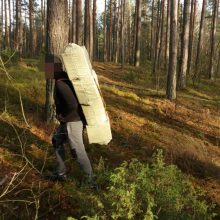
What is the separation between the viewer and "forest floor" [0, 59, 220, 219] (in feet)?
16.4

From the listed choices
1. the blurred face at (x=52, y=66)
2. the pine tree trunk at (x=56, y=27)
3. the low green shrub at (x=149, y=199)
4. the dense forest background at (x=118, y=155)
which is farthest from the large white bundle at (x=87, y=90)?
the pine tree trunk at (x=56, y=27)

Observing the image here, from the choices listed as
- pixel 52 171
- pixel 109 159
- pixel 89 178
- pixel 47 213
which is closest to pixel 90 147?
pixel 109 159

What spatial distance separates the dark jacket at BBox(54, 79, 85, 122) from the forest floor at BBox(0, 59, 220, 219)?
751 mm

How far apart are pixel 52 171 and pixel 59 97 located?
1.53 metres

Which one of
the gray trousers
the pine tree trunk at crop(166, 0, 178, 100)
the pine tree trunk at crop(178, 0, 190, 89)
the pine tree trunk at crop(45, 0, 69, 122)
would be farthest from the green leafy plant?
the pine tree trunk at crop(178, 0, 190, 89)

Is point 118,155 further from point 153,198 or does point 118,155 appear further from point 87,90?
point 153,198

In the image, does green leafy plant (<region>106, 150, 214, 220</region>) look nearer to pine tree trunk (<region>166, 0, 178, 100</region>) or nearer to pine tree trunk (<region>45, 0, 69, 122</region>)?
pine tree trunk (<region>45, 0, 69, 122</region>)

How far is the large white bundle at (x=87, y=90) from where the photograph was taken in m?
4.91

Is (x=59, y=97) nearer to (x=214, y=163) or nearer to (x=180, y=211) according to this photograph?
(x=180, y=211)

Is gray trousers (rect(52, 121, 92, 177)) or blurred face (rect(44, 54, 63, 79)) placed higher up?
blurred face (rect(44, 54, 63, 79))

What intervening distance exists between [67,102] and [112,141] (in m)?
3.34

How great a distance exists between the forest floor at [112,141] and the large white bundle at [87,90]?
860 mm

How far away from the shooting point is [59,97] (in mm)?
5129

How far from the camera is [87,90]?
16.3 ft
